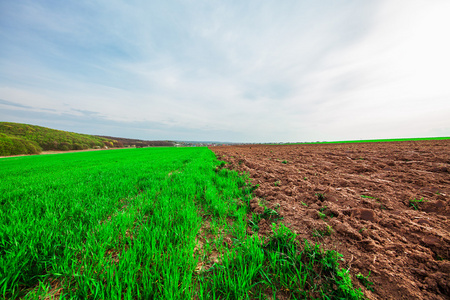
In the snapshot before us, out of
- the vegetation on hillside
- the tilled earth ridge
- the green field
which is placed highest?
the tilled earth ridge

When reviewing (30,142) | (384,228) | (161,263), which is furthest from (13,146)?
(384,228)

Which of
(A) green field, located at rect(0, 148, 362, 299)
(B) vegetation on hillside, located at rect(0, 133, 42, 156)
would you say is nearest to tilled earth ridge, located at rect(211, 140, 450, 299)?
(A) green field, located at rect(0, 148, 362, 299)

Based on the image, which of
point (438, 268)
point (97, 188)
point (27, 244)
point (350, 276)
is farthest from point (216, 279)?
point (97, 188)

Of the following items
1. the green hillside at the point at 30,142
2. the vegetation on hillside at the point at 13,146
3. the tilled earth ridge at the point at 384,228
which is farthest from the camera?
the green hillside at the point at 30,142

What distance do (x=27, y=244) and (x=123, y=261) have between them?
46.9 inches

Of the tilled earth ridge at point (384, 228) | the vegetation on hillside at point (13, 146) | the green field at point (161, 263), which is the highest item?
the tilled earth ridge at point (384, 228)

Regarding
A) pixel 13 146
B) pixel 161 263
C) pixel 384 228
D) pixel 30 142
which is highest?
pixel 384 228

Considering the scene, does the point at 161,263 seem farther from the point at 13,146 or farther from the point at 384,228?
the point at 13,146

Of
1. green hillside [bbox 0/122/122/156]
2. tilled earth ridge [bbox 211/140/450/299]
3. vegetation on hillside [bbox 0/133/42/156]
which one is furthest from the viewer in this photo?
green hillside [bbox 0/122/122/156]

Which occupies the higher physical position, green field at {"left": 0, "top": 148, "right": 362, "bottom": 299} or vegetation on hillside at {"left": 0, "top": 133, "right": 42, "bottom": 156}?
green field at {"left": 0, "top": 148, "right": 362, "bottom": 299}

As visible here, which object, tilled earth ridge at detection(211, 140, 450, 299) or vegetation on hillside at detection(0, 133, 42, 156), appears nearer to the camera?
tilled earth ridge at detection(211, 140, 450, 299)

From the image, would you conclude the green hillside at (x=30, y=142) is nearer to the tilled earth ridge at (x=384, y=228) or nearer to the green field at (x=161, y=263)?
the green field at (x=161, y=263)

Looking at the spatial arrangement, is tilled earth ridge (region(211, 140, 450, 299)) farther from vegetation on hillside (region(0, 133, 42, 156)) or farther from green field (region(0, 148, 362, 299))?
vegetation on hillside (region(0, 133, 42, 156))

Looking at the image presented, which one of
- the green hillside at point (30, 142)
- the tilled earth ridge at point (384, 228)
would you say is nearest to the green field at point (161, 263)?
the tilled earth ridge at point (384, 228)
